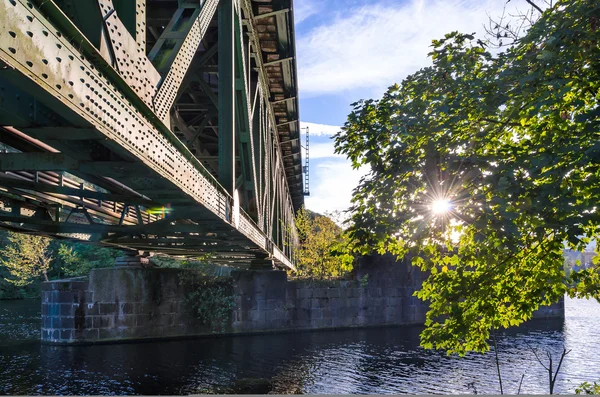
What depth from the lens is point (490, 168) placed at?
24.4 feet

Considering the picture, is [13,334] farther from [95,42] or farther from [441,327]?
[95,42]

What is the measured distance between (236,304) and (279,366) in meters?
7.97

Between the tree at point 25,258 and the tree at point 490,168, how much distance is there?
52.6 m

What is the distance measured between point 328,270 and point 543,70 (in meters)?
30.1

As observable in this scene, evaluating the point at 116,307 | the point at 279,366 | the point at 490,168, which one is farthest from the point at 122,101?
the point at 116,307

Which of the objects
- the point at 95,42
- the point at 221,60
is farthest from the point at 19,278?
the point at 95,42

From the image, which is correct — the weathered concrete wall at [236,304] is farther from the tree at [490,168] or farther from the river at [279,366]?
the tree at [490,168]

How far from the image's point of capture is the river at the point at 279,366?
16.0 meters

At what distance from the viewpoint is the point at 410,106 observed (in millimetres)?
9000

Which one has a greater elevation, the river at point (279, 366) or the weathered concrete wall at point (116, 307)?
the weathered concrete wall at point (116, 307)

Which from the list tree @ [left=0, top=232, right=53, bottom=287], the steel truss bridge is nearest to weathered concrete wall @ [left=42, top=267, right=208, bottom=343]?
the steel truss bridge

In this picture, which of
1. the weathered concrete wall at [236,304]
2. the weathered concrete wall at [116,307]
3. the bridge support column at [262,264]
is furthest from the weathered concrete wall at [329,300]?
the weathered concrete wall at [116,307]

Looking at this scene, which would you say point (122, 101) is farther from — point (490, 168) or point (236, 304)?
point (236, 304)

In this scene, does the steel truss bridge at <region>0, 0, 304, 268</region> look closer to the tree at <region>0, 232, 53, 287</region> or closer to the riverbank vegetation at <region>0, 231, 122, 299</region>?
the riverbank vegetation at <region>0, 231, 122, 299</region>
